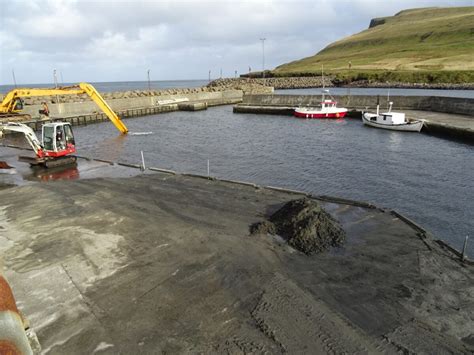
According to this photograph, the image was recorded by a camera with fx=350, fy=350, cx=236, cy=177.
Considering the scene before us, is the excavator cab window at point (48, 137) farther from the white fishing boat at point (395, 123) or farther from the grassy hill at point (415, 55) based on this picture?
the grassy hill at point (415, 55)

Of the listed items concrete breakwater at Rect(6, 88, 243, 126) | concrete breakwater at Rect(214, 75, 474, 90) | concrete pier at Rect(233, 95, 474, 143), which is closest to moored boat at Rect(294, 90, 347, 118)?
concrete pier at Rect(233, 95, 474, 143)

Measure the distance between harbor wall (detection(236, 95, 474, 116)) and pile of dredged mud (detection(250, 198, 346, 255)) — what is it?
41.6m

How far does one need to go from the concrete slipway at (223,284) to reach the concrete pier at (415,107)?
30613mm

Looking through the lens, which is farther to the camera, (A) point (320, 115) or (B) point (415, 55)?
(B) point (415, 55)

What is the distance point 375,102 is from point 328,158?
1245 inches

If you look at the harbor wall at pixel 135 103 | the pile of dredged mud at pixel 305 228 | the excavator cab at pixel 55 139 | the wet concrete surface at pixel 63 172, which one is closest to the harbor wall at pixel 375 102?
the harbor wall at pixel 135 103

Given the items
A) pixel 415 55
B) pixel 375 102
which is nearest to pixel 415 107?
pixel 375 102

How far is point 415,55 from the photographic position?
138125 millimetres

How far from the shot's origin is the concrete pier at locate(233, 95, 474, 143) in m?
39.1

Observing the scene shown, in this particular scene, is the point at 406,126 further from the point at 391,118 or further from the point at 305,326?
the point at 305,326

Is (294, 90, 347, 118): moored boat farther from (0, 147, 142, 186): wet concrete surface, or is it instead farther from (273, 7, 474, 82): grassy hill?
(273, 7, 474, 82): grassy hill

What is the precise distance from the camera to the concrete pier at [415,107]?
3909 cm

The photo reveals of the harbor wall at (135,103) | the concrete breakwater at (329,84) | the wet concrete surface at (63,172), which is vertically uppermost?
the concrete breakwater at (329,84)

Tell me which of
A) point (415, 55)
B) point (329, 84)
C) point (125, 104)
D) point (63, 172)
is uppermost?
point (415, 55)
